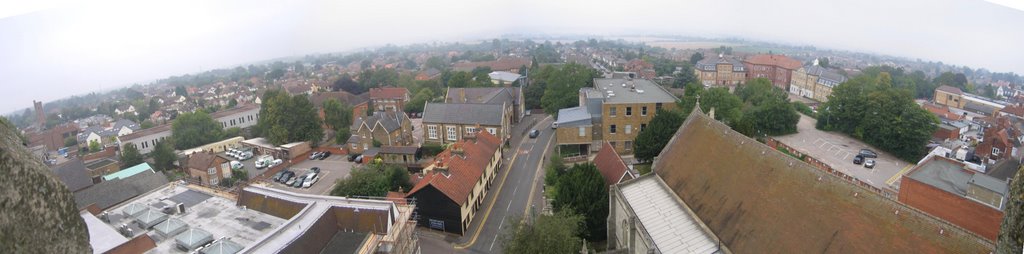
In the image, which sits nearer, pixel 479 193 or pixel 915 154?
pixel 479 193

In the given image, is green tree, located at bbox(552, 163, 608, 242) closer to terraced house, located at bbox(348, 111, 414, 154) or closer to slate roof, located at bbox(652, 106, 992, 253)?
slate roof, located at bbox(652, 106, 992, 253)

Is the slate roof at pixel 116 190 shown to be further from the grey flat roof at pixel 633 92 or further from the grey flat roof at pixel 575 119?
the grey flat roof at pixel 633 92

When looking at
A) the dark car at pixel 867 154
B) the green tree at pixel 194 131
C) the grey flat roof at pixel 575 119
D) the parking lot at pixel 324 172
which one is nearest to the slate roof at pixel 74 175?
the parking lot at pixel 324 172

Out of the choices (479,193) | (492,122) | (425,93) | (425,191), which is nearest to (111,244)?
(425,191)

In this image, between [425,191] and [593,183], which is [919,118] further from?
[425,191]

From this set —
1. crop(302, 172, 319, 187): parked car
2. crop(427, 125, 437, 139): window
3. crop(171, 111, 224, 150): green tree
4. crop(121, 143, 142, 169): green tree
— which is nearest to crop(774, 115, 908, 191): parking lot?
crop(427, 125, 437, 139): window

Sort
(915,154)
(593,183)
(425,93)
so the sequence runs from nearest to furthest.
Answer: (593,183), (915,154), (425,93)

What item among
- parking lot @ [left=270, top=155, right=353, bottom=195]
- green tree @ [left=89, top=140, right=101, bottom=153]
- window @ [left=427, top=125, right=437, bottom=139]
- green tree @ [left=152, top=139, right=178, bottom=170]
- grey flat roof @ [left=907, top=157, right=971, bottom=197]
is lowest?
green tree @ [left=89, top=140, right=101, bottom=153]
